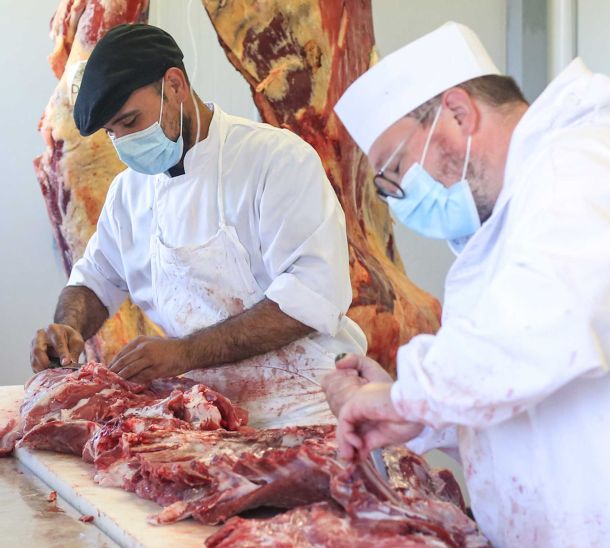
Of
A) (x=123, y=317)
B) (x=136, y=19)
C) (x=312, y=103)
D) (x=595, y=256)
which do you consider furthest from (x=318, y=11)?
(x=595, y=256)

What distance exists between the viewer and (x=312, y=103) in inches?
185

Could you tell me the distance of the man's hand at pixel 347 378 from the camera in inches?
78.1

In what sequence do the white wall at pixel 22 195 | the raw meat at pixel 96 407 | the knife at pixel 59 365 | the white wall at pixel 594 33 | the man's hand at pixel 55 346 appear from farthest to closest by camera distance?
the white wall at pixel 22 195, the white wall at pixel 594 33, the man's hand at pixel 55 346, the knife at pixel 59 365, the raw meat at pixel 96 407

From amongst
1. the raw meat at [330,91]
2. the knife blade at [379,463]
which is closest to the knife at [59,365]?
the raw meat at [330,91]

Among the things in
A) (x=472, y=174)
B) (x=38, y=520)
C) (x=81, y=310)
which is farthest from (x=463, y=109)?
(x=81, y=310)

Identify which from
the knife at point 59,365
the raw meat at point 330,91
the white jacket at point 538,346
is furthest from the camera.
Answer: the raw meat at point 330,91

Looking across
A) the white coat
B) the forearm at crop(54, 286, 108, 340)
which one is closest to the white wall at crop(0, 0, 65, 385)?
the forearm at crop(54, 286, 108, 340)

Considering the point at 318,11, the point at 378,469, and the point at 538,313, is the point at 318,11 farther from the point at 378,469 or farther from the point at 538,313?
the point at 538,313

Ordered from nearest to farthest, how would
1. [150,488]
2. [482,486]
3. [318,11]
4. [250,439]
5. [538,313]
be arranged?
[538,313] → [482,486] → [150,488] → [250,439] → [318,11]

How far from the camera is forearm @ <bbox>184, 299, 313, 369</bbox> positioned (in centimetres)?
335

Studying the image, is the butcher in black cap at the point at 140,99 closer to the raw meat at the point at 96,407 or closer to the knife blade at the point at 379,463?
the raw meat at the point at 96,407

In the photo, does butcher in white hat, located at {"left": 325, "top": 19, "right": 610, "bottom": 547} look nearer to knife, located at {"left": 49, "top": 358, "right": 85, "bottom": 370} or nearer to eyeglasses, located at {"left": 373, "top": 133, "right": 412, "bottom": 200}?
eyeglasses, located at {"left": 373, "top": 133, "right": 412, "bottom": 200}

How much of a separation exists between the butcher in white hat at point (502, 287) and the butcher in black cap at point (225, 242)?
1237 millimetres

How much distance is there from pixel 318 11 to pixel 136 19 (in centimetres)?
98
